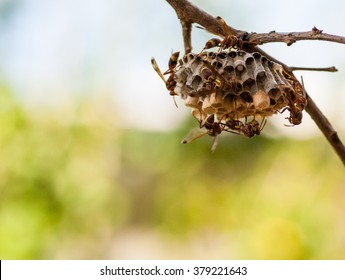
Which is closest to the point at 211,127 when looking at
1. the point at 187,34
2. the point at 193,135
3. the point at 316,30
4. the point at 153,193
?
the point at 193,135

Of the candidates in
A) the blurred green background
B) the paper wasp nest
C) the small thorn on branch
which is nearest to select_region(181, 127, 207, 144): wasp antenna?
the paper wasp nest

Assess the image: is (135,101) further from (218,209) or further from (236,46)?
(236,46)

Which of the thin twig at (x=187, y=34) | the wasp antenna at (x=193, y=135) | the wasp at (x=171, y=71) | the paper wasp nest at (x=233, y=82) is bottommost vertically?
the paper wasp nest at (x=233, y=82)

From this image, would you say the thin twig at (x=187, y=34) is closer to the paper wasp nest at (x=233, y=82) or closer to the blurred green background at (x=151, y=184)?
the paper wasp nest at (x=233, y=82)

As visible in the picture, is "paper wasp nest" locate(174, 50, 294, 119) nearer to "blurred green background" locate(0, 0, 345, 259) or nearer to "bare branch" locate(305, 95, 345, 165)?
"bare branch" locate(305, 95, 345, 165)

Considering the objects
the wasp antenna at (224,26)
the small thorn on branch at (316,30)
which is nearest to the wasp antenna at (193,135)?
the wasp antenna at (224,26)

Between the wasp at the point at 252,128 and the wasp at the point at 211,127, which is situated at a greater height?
the wasp at the point at 211,127
